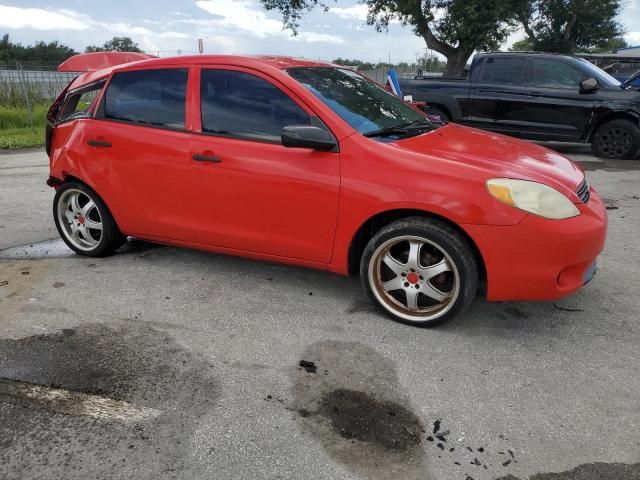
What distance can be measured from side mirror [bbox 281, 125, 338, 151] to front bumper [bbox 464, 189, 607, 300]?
39.3 inches

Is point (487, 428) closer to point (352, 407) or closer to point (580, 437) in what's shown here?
point (580, 437)

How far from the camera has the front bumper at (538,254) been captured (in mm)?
3031

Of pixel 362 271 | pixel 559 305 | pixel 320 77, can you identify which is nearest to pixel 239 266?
pixel 362 271

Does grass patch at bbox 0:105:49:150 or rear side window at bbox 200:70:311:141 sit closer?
rear side window at bbox 200:70:311:141

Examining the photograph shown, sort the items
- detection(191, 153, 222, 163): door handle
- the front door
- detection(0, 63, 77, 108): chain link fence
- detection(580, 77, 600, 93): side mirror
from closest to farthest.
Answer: the front door < detection(191, 153, 222, 163): door handle < detection(580, 77, 600, 93): side mirror < detection(0, 63, 77, 108): chain link fence

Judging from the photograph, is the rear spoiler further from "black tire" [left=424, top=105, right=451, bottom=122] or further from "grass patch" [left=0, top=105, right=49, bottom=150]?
"black tire" [left=424, top=105, right=451, bottom=122]

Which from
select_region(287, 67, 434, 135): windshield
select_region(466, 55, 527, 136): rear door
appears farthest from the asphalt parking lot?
select_region(466, 55, 527, 136): rear door

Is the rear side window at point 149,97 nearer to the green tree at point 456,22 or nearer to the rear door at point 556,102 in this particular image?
the rear door at point 556,102

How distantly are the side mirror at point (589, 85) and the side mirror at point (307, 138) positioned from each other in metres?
7.37

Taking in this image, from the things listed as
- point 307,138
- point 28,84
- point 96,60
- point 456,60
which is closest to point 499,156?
Result: point 307,138

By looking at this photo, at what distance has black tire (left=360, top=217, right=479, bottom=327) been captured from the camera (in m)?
3.19

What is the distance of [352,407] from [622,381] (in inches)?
57.1

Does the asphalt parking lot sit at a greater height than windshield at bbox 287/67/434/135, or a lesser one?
lesser

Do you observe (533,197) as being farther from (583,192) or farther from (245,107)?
(245,107)
